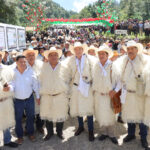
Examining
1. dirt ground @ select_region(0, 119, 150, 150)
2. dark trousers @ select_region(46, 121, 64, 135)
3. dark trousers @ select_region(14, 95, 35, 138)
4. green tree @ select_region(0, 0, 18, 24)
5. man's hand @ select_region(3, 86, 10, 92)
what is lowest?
dirt ground @ select_region(0, 119, 150, 150)

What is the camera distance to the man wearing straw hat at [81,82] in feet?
12.1

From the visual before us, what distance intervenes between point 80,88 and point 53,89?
1.80ft

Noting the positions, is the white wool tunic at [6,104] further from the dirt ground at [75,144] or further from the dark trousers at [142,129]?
the dark trousers at [142,129]

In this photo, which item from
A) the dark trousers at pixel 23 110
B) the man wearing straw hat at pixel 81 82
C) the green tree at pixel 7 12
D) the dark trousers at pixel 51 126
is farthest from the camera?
the green tree at pixel 7 12

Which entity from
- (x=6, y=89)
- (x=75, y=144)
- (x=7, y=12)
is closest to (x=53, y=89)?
(x=6, y=89)

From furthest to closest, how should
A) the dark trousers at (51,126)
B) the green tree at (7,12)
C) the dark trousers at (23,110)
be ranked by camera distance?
the green tree at (7,12), the dark trousers at (51,126), the dark trousers at (23,110)

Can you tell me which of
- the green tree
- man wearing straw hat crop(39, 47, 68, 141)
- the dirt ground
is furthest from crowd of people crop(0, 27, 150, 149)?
the green tree

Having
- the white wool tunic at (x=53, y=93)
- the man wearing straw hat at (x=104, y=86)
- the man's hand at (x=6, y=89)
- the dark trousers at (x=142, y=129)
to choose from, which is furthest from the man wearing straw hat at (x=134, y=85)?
the man's hand at (x=6, y=89)

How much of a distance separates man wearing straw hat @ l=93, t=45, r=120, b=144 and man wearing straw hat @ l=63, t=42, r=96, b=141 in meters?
0.14

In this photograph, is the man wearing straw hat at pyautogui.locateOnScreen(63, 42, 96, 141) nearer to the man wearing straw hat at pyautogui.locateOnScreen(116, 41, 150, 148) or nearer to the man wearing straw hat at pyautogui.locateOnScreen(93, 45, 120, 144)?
the man wearing straw hat at pyautogui.locateOnScreen(93, 45, 120, 144)

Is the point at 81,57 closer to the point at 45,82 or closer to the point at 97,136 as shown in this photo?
the point at 45,82

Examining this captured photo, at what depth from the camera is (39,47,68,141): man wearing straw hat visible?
3621 mm

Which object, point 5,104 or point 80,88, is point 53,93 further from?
point 5,104

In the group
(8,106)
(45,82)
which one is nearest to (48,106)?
(45,82)
